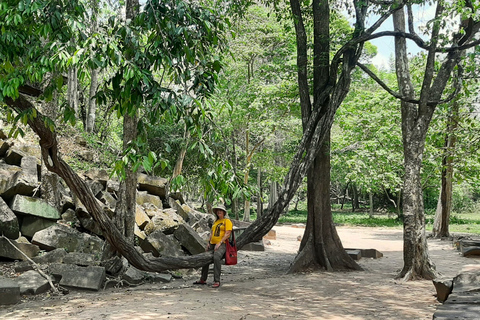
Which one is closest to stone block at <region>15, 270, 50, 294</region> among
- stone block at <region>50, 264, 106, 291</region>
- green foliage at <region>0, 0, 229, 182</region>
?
stone block at <region>50, 264, 106, 291</region>

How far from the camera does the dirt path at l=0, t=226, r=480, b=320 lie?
609cm

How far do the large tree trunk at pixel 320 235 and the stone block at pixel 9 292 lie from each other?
18.2ft

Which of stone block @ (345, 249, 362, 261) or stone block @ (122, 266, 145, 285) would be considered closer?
stone block @ (122, 266, 145, 285)

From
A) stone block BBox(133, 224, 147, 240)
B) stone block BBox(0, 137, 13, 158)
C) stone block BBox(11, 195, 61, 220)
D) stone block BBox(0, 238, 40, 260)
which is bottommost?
stone block BBox(0, 238, 40, 260)

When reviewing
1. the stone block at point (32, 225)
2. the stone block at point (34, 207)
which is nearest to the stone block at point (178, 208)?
the stone block at point (34, 207)

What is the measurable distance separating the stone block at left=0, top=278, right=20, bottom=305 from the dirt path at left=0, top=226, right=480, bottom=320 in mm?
150

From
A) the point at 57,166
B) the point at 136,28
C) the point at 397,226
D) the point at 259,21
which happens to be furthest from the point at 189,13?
the point at 397,226

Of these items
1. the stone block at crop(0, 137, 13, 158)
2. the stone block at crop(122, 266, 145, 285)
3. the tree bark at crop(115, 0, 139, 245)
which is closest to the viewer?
the stone block at crop(122, 266, 145, 285)

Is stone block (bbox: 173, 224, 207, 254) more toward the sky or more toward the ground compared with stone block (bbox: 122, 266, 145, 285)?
more toward the sky

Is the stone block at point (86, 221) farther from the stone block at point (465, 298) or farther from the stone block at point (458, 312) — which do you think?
the stone block at point (458, 312)

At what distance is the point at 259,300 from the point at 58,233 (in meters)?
4.65

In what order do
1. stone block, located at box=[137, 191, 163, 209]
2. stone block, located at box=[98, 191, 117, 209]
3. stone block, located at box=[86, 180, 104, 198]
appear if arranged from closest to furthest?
1. stone block, located at box=[98, 191, 117, 209]
2. stone block, located at box=[86, 180, 104, 198]
3. stone block, located at box=[137, 191, 163, 209]

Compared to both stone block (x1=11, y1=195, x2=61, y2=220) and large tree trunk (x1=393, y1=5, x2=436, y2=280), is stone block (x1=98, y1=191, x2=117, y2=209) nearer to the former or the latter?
stone block (x1=11, y1=195, x2=61, y2=220)

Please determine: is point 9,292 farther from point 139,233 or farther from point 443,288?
point 443,288
